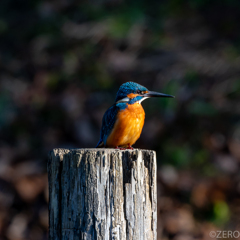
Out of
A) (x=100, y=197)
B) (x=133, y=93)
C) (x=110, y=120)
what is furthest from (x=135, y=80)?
(x=100, y=197)

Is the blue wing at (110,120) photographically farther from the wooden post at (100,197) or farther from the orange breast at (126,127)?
the wooden post at (100,197)

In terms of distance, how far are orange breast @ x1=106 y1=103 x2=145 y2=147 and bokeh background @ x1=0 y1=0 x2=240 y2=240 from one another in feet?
8.42

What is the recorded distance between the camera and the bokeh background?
226 inches

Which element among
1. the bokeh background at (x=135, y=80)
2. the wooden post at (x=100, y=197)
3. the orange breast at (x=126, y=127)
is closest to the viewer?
the wooden post at (x=100, y=197)

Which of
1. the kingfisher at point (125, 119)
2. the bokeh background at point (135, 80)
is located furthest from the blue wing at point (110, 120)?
the bokeh background at point (135, 80)

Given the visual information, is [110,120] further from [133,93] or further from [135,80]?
[135,80]

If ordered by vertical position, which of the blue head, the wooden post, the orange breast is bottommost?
the wooden post

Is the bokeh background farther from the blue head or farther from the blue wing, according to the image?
the blue head

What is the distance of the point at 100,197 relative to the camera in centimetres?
189

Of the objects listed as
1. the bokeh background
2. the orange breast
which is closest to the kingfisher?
the orange breast

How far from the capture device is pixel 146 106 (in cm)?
672

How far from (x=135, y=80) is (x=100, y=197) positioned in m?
5.71

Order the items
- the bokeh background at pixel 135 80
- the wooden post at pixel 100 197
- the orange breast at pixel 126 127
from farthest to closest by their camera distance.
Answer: the bokeh background at pixel 135 80
the orange breast at pixel 126 127
the wooden post at pixel 100 197

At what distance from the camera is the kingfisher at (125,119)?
10.7 ft
